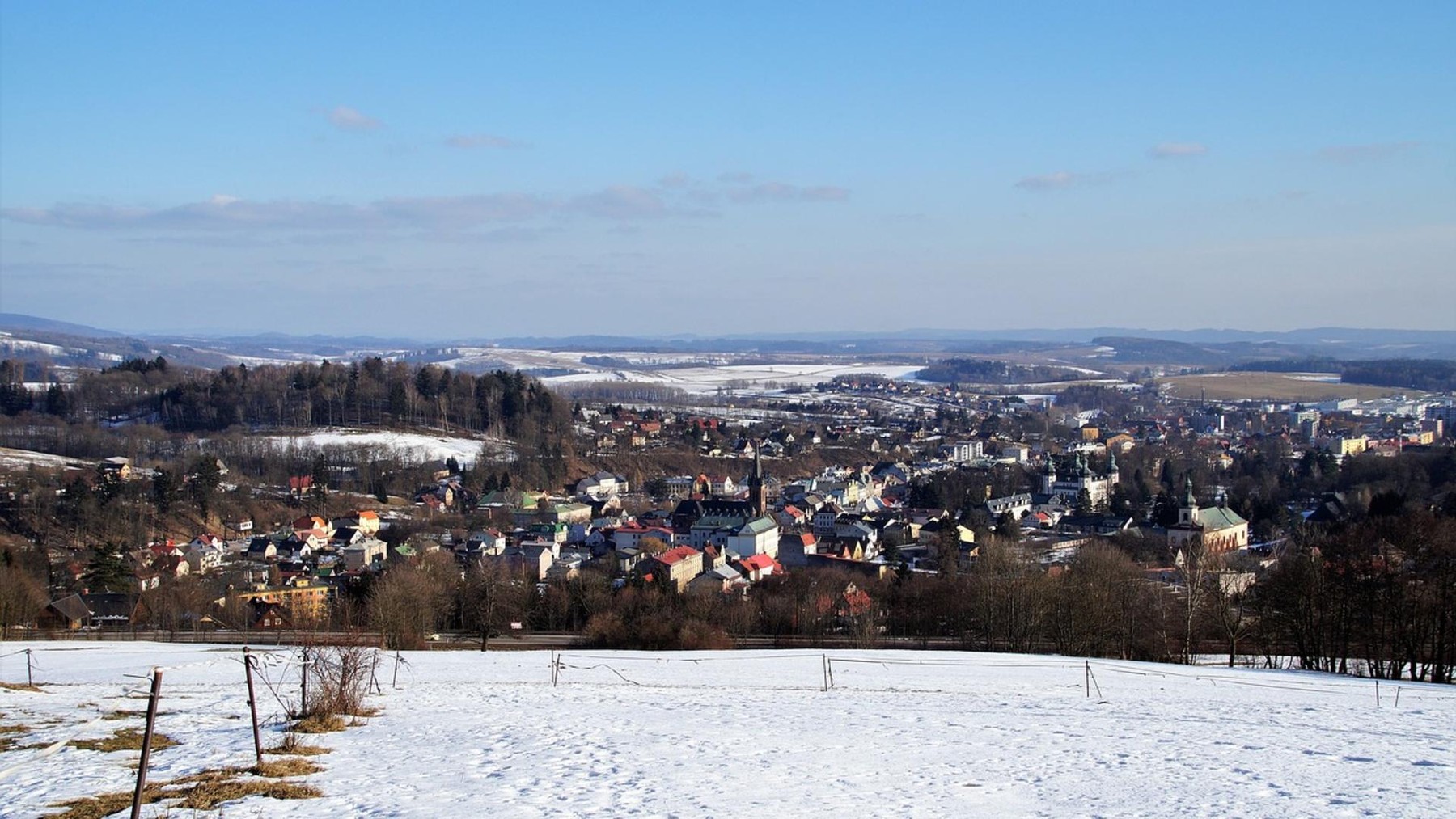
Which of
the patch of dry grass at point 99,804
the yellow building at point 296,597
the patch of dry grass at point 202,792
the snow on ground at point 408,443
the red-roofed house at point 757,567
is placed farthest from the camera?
the snow on ground at point 408,443

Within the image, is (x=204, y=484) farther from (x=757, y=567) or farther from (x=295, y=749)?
(x=295, y=749)

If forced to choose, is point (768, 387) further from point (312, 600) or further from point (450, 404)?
point (312, 600)

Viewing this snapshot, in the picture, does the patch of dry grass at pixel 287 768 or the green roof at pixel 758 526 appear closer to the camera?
the patch of dry grass at pixel 287 768

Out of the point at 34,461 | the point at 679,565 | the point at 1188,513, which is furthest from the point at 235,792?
the point at 34,461

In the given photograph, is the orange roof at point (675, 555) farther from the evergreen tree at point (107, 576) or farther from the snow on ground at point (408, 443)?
the snow on ground at point (408, 443)

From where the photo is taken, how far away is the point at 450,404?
8419 centimetres

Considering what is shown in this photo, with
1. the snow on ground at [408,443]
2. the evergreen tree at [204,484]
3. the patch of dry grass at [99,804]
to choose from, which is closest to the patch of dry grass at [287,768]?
the patch of dry grass at [99,804]

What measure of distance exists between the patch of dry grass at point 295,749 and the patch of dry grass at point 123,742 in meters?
0.93

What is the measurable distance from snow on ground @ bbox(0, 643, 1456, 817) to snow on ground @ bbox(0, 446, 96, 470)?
4781 centimetres

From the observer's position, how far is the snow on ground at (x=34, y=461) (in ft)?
186

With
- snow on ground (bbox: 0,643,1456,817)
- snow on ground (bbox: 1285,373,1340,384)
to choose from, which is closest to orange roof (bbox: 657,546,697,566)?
snow on ground (bbox: 0,643,1456,817)

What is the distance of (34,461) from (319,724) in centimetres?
5929

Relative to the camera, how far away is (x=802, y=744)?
10.1 meters

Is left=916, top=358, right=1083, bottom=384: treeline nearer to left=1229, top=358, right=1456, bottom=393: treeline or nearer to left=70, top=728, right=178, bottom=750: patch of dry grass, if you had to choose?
left=1229, top=358, right=1456, bottom=393: treeline
